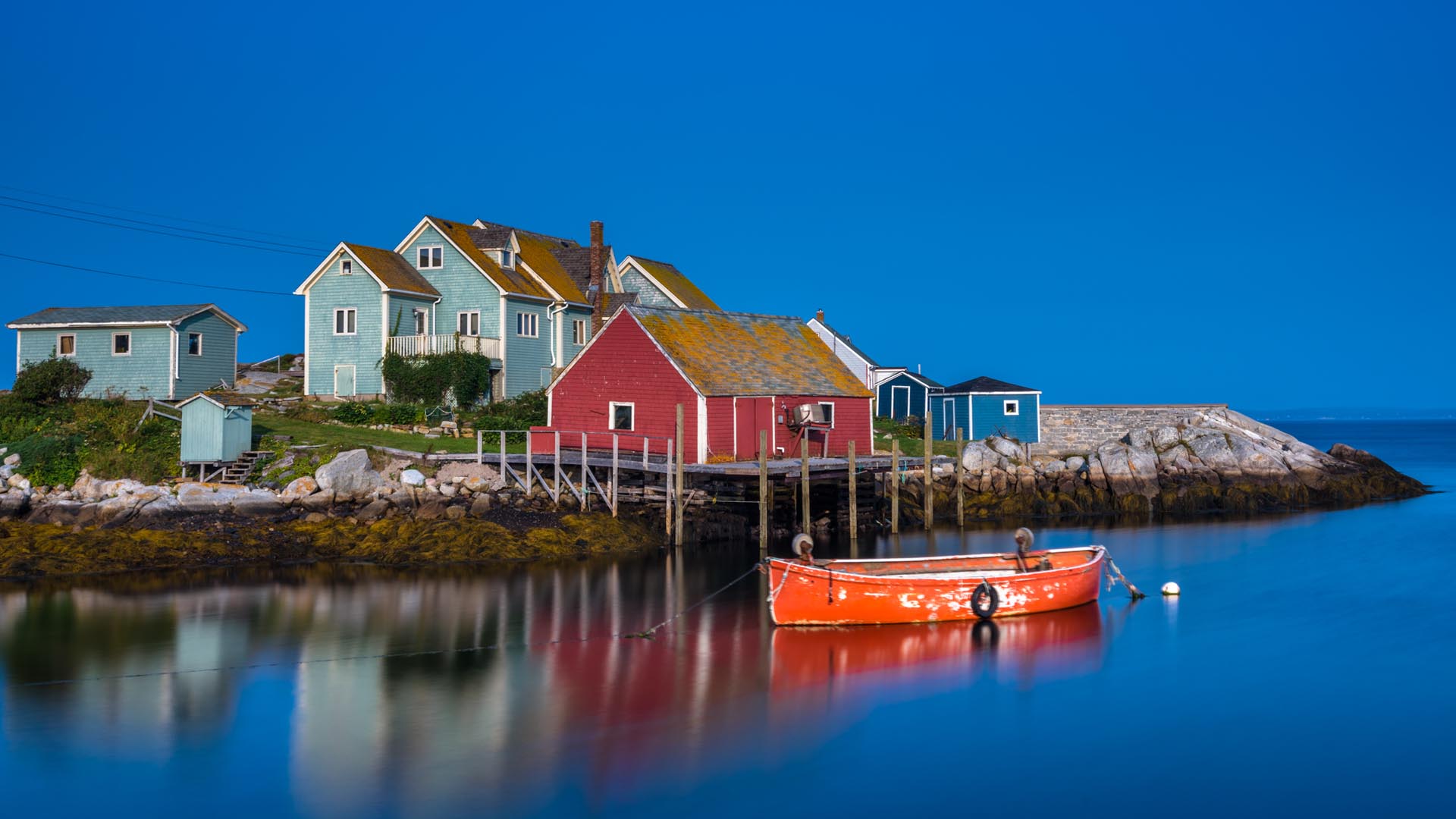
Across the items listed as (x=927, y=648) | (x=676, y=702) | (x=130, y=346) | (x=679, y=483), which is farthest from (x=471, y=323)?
(x=676, y=702)

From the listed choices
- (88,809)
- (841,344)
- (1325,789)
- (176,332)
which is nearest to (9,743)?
(88,809)

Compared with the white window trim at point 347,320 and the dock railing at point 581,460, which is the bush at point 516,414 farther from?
the dock railing at point 581,460

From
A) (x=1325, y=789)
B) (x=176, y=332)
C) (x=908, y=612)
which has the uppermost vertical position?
(x=176, y=332)

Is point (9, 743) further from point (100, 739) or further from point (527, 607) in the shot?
point (527, 607)

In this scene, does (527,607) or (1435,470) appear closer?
(527,607)

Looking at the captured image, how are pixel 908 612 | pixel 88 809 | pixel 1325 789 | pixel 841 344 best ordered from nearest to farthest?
pixel 88 809 < pixel 1325 789 < pixel 908 612 < pixel 841 344

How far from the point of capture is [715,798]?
14.8 m

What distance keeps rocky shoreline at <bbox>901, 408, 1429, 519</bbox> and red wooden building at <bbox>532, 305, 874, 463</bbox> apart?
5588mm

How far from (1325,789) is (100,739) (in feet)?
51.8

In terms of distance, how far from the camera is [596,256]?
173 ft

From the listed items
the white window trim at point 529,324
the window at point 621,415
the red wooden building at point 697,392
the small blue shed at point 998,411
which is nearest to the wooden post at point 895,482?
the red wooden building at point 697,392

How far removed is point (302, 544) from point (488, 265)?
21.0m

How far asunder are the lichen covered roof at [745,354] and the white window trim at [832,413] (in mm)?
317

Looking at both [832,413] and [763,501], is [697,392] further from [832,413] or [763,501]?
[832,413]
